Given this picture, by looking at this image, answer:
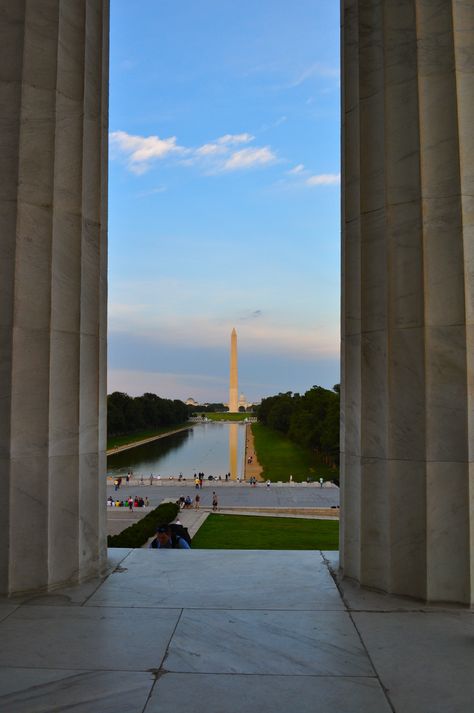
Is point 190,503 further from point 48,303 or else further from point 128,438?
point 128,438

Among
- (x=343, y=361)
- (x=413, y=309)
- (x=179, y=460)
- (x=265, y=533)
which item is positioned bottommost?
(x=179, y=460)

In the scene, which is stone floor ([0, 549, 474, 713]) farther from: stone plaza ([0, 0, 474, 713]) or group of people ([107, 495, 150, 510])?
group of people ([107, 495, 150, 510])

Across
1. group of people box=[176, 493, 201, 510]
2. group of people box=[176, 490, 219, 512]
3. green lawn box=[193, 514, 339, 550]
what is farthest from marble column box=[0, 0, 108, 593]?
group of people box=[176, 493, 201, 510]

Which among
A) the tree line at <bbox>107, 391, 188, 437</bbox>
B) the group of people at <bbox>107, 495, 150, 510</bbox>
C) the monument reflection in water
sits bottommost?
the monument reflection in water

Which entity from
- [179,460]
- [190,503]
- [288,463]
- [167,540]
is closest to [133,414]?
[179,460]

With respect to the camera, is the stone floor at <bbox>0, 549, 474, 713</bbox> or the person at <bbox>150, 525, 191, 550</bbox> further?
the person at <bbox>150, 525, 191, 550</bbox>

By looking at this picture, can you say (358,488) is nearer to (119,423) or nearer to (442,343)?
(442,343)

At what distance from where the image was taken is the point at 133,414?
504 ft

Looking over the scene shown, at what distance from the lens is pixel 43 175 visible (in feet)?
29.3

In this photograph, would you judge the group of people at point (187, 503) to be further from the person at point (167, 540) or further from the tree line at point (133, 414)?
the tree line at point (133, 414)

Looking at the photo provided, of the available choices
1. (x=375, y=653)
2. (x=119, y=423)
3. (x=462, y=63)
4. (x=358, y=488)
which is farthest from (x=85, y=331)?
(x=119, y=423)

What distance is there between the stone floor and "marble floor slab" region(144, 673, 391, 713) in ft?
0.03

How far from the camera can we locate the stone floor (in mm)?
5406

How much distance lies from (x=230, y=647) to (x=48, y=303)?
5404 millimetres
